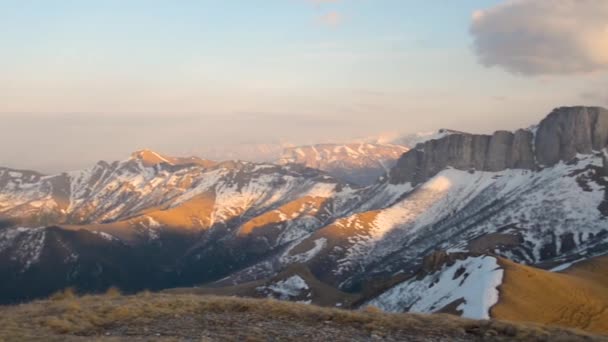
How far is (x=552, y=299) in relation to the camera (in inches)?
3841

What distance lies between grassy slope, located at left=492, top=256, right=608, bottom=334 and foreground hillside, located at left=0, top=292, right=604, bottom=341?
203ft

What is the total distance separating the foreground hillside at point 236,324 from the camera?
25219 mm

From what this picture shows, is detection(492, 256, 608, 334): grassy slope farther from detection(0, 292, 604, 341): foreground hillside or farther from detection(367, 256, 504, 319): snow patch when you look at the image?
detection(0, 292, 604, 341): foreground hillside

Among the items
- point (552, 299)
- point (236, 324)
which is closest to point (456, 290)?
point (552, 299)

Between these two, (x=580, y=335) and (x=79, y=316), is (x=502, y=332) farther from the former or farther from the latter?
(x=79, y=316)

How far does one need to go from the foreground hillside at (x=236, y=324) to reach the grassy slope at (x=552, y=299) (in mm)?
61796

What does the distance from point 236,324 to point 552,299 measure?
270ft

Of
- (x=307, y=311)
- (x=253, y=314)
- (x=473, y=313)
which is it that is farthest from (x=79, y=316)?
(x=473, y=313)

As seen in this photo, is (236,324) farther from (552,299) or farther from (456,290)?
(456,290)

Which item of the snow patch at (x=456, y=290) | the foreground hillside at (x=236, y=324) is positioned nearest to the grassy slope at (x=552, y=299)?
the snow patch at (x=456, y=290)

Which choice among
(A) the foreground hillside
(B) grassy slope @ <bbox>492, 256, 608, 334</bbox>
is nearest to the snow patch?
(B) grassy slope @ <bbox>492, 256, 608, 334</bbox>

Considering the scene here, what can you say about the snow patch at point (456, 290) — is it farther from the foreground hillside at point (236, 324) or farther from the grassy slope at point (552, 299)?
the foreground hillside at point (236, 324)

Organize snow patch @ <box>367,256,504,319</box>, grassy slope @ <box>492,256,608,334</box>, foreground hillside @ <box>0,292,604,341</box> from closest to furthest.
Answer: foreground hillside @ <box>0,292,604,341</box>, grassy slope @ <box>492,256,608,334</box>, snow patch @ <box>367,256,504,319</box>

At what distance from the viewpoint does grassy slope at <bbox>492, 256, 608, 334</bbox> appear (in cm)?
8869
